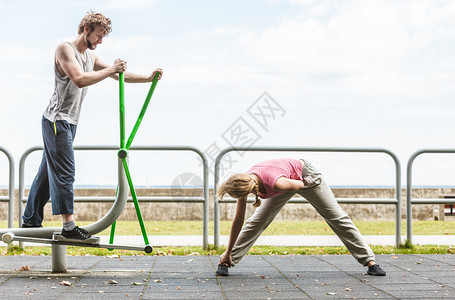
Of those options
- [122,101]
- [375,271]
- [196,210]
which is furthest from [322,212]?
[196,210]

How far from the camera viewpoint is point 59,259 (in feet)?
15.5

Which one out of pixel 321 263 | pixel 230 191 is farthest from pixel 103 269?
pixel 321 263

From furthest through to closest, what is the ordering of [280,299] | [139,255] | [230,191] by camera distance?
[139,255], [230,191], [280,299]

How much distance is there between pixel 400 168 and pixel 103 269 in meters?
3.41

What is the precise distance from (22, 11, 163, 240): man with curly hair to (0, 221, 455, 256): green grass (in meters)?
1.99

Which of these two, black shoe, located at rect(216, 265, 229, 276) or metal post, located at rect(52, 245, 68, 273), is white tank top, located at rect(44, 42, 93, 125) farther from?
black shoe, located at rect(216, 265, 229, 276)

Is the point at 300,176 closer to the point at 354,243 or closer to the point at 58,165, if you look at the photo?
the point at 354,243

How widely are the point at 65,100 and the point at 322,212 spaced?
84.7 inches

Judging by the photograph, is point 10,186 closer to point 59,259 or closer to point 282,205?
point 59,259

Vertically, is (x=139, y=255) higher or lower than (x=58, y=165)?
lower

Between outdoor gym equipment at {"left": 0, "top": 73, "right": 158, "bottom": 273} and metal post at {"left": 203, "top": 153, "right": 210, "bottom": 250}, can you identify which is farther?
metal post at {"left": 203, "top": 153, "right": 210, "bottom": 250}

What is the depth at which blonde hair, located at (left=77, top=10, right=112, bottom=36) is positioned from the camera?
4215 millimetres

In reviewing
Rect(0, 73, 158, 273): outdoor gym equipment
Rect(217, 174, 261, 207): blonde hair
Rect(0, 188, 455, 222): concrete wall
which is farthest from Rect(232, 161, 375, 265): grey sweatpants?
Rect(0, 188, 455, 222): concrete wall

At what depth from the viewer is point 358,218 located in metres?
11.4
